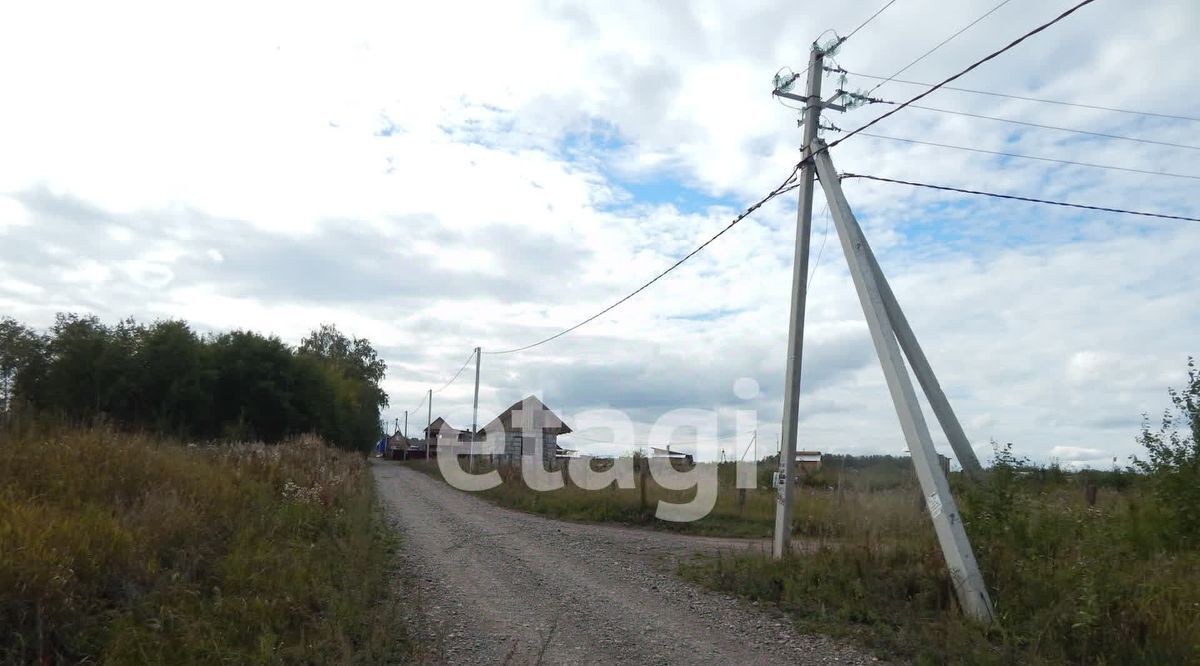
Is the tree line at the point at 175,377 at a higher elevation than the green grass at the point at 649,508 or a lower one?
higher

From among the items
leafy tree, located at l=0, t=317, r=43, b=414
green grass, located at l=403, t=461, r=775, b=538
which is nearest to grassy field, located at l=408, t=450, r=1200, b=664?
green grass, located at l=403, t=461, r=775, b=538

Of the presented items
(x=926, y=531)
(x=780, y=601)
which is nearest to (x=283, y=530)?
(x=780, y=601)

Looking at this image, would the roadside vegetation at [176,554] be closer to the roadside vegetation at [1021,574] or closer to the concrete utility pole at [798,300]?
the roadside vegetation at [1021,574]

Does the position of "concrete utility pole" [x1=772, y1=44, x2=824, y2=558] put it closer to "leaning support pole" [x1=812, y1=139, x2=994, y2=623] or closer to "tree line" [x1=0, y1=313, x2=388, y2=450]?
"leaning support pole" [x1=812, y1=139, x2=994, y2=623]

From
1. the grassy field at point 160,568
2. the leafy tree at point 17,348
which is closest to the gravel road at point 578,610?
the grassy field at point 160,568

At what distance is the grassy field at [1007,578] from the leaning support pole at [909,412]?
0.88ft

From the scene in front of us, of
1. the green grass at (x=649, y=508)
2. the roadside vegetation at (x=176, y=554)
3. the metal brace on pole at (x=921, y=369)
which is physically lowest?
the green grass at (x=649, y=508)

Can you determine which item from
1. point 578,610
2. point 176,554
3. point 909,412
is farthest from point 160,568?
point 909,412

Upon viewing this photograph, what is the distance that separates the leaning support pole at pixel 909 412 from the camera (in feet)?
23.9

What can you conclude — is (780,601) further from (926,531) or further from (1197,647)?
(1197,647)

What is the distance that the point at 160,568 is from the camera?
21.6 feet

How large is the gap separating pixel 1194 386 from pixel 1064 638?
20.6 ft

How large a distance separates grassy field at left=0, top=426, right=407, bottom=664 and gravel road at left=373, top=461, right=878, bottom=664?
659 mm

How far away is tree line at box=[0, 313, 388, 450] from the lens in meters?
26.7
